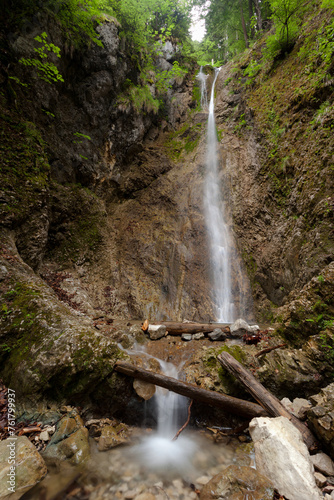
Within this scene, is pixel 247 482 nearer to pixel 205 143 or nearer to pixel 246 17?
pixel 205 143

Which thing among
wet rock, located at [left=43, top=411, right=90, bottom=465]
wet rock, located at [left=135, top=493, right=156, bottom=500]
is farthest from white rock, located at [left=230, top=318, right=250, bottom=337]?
wet rock, located at [left=43, top=411, right=90, bottom=465]

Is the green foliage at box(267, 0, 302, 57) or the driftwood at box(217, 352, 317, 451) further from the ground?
the green foliage at box(267, 0, 302, 57)

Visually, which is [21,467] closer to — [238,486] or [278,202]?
[238,486]

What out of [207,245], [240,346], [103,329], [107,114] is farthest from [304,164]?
[107,114]

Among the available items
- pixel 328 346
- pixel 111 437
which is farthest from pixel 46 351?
pixel 328 346

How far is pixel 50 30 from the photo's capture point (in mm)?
6801

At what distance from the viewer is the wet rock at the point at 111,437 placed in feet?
10.4

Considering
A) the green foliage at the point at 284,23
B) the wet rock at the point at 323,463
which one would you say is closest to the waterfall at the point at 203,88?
the green foliage at the point at 284,23

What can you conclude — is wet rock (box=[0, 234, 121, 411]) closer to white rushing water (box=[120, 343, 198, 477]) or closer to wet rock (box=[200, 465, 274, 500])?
white rushing water (box=[120, 343, 198, 477])

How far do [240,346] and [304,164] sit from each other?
5.63 m

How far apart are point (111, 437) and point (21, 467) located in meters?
1.36

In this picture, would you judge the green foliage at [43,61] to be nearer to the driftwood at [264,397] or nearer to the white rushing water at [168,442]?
the white rushing water at [168,442]

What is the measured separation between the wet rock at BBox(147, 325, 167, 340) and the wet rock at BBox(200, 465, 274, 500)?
11.4 feet

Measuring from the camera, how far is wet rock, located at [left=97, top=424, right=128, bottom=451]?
318 centimetres
